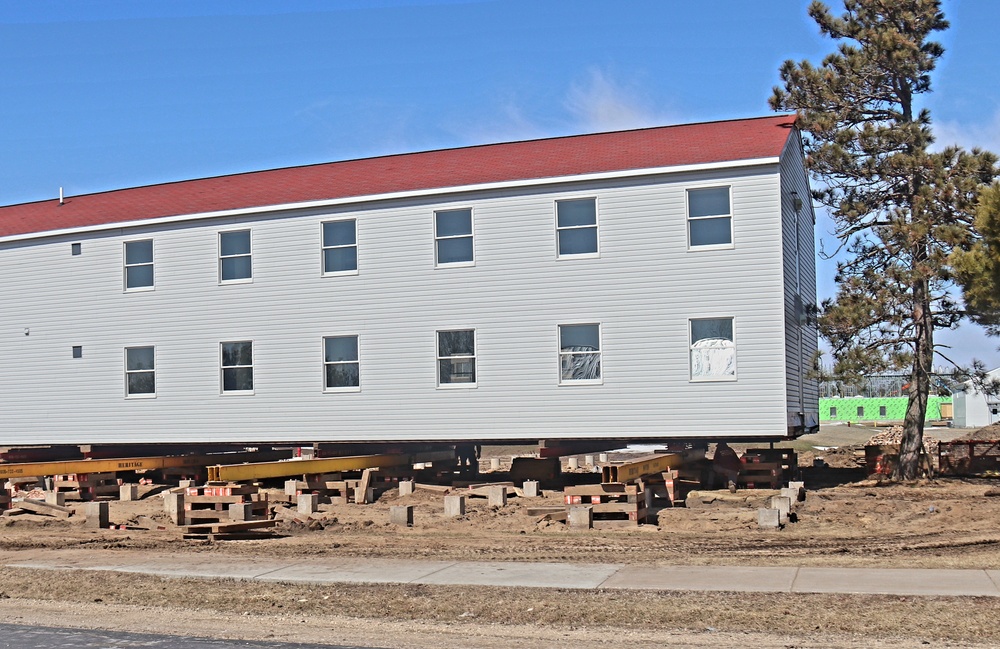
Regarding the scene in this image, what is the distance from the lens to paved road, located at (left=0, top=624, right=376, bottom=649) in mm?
10031

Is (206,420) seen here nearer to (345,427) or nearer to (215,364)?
(215,364)

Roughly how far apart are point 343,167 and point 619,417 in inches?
445

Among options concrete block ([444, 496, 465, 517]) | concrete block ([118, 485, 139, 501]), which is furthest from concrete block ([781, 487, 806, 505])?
concrete block ([118, 485, 139, 501])

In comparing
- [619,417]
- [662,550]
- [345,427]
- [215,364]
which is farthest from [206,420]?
[662,550]

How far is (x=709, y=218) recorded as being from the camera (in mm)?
23625

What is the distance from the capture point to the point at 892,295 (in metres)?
24.5

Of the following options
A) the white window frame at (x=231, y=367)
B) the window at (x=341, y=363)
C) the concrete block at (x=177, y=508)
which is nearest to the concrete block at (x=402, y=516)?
the concrete block at (x=177, y=508)

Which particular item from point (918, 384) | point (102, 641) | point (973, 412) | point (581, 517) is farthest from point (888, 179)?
point (973, 412)

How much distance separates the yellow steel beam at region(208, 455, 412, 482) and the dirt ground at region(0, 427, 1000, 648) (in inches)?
60.8

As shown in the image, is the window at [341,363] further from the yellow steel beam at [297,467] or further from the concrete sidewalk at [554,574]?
the concrete sidewalk at [554,574]

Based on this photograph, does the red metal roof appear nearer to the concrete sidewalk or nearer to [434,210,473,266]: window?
[434,210,473,266]: window

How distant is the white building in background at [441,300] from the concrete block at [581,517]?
5.61 m

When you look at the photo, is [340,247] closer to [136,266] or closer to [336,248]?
[336,248]

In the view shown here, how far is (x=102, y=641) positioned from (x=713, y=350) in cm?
1569
